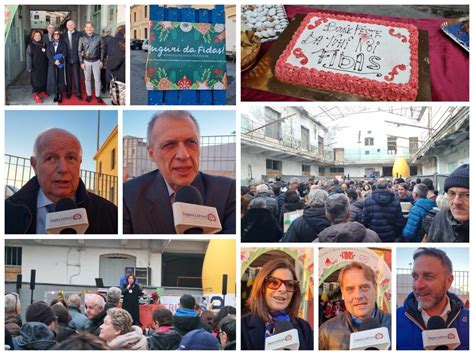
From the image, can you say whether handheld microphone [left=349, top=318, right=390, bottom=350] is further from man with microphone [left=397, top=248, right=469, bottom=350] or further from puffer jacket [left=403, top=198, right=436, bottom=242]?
puffer jacket [left=403, top=198, right=436, bottom=242]

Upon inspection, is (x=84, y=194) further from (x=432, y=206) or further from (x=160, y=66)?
(x=432, y=206)

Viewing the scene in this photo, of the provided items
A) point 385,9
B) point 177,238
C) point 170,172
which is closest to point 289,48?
point 385,9

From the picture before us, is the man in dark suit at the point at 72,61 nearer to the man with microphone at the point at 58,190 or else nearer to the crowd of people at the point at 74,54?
the crowd of people at the point at 74,54

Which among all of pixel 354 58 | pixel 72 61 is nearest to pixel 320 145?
pixel 354 58

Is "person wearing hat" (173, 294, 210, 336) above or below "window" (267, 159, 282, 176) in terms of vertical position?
below

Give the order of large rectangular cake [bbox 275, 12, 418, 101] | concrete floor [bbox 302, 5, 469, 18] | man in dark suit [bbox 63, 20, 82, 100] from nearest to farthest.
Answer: large rectangular cake [bbox 275, 12, 418, 101]
man in dark suit [bbox 63, 20, 82, 100]
concrete floor [bbox 302, 5, 469, 18]

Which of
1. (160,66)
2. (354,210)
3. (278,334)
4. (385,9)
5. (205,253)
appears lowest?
(278,334)

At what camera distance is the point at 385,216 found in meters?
4.68

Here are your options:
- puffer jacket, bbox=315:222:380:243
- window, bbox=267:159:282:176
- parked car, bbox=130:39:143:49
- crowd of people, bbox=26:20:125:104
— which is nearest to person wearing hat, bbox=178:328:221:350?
puffer jacket, bbox=315:222:380:243

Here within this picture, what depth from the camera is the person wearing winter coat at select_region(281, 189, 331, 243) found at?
4.68 m

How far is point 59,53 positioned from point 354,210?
7.24ft

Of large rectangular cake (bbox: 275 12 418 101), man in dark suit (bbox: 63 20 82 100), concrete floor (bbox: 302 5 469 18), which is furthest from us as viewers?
concrete floor (bbox: 302 5 469 18)

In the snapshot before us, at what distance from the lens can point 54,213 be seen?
15.4ft

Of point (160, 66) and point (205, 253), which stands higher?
point (160, 66)
